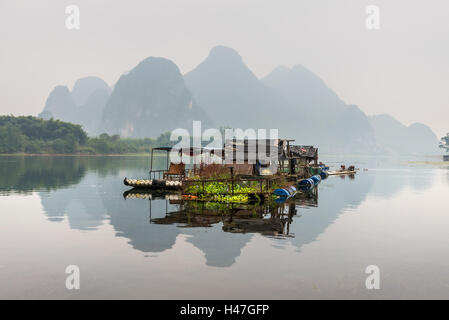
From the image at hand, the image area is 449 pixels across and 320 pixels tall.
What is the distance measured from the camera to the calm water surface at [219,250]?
10.8m

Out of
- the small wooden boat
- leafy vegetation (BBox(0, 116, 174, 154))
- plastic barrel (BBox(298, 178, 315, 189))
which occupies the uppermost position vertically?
leafy vegetation (BBox(0, 116, 174, 154))

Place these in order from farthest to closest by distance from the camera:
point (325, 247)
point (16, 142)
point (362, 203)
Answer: point (16, 142) → point (362, 203) → point (325, 247)

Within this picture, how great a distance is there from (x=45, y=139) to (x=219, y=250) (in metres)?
148

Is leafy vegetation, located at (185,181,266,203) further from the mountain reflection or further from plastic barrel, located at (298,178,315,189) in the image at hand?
plastic barrel, located at (298,178,315,189)

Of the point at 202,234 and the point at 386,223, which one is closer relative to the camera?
the point at 202,234

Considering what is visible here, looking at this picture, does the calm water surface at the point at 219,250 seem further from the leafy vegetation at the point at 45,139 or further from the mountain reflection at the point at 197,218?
the leafy vegetation at the point at 45,139

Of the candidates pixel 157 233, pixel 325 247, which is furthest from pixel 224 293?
pixel 157 233

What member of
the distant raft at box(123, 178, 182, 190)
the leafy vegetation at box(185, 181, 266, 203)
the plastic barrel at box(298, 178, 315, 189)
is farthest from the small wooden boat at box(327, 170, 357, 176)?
the distant raft at box(123, 178, 182, 190)

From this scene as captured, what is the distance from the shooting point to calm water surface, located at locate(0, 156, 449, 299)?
10.8 m

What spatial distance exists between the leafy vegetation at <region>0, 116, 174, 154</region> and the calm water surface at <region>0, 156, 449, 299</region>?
120 metres

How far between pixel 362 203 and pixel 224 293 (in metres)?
23.4

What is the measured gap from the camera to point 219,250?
14.6 meters

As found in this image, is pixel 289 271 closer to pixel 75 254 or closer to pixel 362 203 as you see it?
pixel 75 254

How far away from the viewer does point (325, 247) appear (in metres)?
15.7
